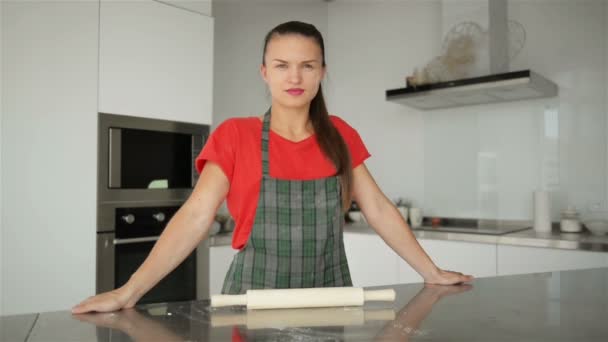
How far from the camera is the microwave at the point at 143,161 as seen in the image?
2.31 meters

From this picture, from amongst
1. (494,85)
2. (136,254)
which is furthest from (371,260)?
(136,254)

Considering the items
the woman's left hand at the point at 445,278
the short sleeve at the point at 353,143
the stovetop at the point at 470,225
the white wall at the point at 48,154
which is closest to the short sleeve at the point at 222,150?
the short sleeve at the point at 353,143

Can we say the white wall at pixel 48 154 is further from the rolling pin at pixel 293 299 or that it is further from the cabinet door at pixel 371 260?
the rolling pin at pixel 293 299

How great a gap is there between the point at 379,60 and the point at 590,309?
A: 118 inches

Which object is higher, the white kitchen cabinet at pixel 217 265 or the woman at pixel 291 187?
the woman at pixel 291 187

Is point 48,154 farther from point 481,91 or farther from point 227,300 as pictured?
point 481,91

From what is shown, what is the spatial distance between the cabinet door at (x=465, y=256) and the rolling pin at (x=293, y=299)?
188 centimetres

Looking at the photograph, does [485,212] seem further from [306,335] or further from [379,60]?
[306,335]

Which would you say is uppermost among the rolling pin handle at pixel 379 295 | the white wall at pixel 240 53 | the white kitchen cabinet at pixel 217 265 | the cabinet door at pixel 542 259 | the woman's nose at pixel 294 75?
the white wall at pixel 240 53

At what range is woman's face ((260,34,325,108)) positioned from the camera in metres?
1.17

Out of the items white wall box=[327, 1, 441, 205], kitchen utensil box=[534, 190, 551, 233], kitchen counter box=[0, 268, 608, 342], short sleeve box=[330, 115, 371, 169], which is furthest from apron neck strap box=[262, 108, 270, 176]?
white wall box=[327, 1, 441, 205]

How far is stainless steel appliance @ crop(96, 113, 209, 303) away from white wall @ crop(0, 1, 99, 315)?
6 centimetres

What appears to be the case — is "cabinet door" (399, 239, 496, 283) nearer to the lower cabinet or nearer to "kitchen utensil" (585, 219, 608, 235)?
the lower cabinet

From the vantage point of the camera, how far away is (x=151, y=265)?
0.99 metres
